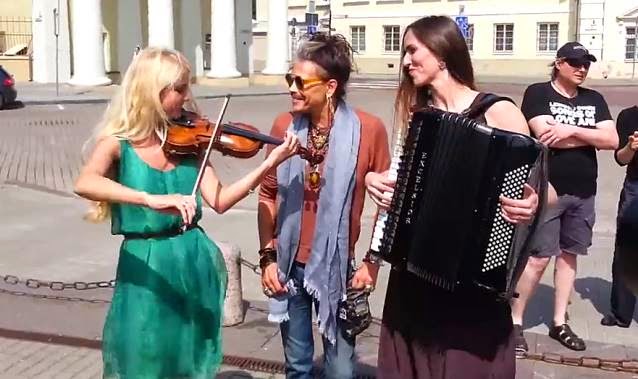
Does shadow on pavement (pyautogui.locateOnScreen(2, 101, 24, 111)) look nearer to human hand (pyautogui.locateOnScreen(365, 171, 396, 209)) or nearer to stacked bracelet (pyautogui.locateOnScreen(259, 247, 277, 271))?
stacked bracelet (pyautogui.locateOnScreen(259, 247, 277, 271))

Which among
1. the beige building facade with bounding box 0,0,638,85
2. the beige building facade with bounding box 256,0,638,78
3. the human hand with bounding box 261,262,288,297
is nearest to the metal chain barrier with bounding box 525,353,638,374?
the human hand with bounding box 261,262,288,297

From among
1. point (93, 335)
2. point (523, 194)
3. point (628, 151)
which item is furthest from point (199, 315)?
point (628, 151)

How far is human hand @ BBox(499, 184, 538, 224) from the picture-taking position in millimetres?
2594

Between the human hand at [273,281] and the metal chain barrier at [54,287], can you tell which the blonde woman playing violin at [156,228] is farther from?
the metal chain barrier at [54,287]

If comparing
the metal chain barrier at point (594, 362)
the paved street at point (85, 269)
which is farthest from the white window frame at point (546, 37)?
the metal chain barrier at point (594, 362)

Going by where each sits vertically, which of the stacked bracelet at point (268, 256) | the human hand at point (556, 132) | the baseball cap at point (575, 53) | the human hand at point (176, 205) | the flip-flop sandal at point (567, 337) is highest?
the baseball cap at point (575, 53)

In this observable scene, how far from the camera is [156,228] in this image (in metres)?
3.54

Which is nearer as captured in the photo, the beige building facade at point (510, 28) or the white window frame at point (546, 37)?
the beige building facade at point (510, 28)

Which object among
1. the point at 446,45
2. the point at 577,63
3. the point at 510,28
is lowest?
the point at 577,63

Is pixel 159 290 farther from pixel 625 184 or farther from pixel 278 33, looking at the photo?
pixel 278 33

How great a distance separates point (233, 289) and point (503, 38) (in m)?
49.2

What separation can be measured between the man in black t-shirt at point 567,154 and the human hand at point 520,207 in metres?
2.41

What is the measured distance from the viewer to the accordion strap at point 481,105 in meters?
2.86

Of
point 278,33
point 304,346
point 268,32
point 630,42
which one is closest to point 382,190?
point 304,346
